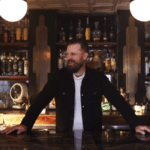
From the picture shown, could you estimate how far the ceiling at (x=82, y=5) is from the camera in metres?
2.38

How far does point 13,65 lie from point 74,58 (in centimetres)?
151

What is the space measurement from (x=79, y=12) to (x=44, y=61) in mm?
875

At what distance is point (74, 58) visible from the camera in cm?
159

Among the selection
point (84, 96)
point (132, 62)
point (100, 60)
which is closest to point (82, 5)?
point (100, 60)

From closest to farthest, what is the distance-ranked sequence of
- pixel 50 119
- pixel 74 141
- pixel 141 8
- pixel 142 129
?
pixel 74 141 → pixel 142 129 → pixel 141 8 → pixel 50 119

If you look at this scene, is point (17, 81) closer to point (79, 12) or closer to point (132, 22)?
point (79, 12)

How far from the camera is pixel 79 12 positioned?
2738mm

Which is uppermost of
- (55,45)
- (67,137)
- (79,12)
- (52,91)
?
(79,12)

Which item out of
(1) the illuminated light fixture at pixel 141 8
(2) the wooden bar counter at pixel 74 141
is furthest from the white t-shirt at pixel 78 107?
(1) the illuminated light fixture at pixel 141 8

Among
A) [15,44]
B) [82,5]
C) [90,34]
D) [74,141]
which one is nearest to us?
[74,141]

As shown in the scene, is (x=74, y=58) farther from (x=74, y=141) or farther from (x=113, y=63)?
(x=113, y=63)

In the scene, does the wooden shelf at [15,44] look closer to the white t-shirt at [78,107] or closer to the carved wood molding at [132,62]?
the white t-shirt at [78,107]

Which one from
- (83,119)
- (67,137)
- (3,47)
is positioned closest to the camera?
(67,137)

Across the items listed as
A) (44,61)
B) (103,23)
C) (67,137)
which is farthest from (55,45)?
(67,137)
